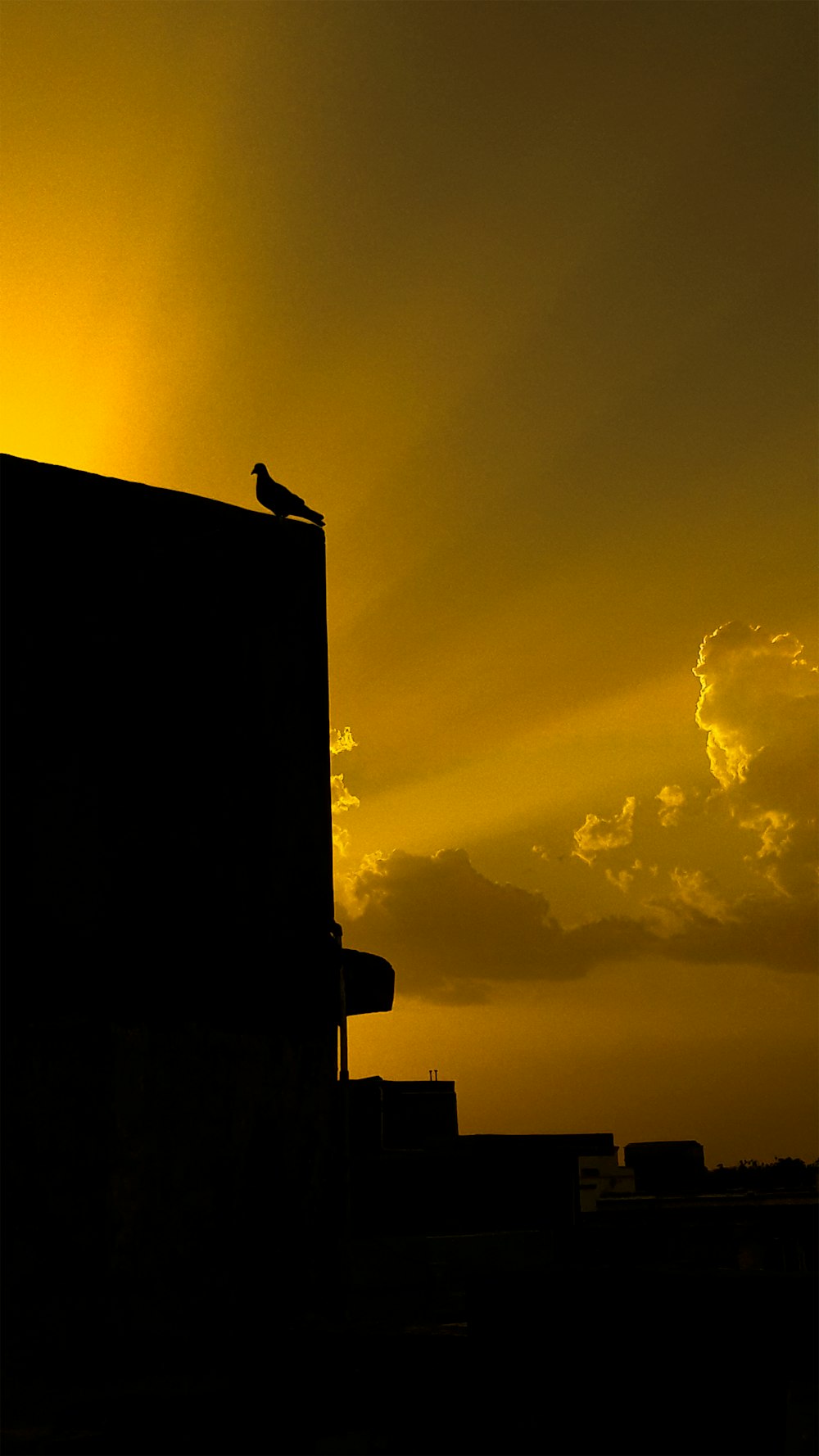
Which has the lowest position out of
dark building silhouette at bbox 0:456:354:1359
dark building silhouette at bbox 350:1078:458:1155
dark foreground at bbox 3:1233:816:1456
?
dark foreground at bbox 3:1233:816:1456

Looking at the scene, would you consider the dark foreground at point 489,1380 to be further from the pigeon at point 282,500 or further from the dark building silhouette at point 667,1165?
the dark building silhouette at point 667,1165

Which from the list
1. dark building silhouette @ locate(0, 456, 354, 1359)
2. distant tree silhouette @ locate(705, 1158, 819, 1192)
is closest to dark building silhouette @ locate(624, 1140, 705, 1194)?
distant tree silhouette @ locate(705, 1158, 819, 1192)

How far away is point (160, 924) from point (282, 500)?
14.3ft

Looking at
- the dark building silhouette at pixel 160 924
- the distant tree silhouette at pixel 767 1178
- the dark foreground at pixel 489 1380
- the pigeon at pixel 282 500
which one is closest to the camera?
the dark foreground at pixel 489 1380

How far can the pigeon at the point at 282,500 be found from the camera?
13.0 metres

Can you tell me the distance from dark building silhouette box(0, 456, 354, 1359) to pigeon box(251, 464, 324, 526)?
0.74 m

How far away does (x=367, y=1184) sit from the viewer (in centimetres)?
4744

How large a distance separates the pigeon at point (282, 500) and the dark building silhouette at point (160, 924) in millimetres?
737

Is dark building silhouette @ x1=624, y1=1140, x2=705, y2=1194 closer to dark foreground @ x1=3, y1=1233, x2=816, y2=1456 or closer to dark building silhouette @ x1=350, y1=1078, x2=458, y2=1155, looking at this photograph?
dark building silhouette @ x1=350, y1=1078, x2=458, y2=1155

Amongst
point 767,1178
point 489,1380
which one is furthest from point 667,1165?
point 489,1380

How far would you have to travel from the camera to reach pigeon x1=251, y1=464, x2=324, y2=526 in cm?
1305

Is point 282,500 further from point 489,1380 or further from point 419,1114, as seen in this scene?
point 419,1114

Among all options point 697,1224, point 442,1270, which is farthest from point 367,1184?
point 697,1224

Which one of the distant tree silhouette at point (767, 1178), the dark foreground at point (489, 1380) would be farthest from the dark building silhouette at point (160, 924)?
the distant tree silhouette at point (767, 1178)
